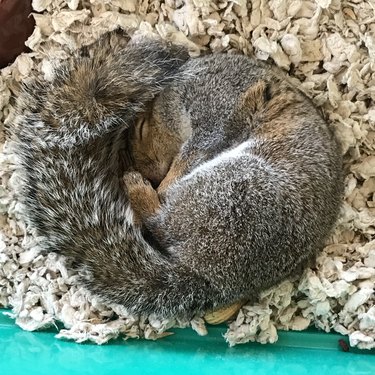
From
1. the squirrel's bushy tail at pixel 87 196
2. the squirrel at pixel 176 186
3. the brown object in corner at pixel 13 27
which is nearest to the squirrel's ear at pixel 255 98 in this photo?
the squirrel at pixel 176 186

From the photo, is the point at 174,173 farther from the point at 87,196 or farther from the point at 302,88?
the point at 302,88

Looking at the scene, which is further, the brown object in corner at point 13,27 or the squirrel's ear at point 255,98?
the brown object in corner at point 13,27

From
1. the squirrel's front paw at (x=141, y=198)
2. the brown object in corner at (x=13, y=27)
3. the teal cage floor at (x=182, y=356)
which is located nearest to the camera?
the teal cage floor at (x=182, y=356)

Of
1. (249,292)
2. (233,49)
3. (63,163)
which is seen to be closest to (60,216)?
(63,163)

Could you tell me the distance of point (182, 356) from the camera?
110 inches

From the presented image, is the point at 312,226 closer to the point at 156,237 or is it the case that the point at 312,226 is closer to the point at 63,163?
the point at 156,237

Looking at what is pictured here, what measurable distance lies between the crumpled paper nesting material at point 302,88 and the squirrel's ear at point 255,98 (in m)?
0.29

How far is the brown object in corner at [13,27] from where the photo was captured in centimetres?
312

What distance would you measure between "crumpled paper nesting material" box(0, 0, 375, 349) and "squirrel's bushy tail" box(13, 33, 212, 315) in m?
0.16

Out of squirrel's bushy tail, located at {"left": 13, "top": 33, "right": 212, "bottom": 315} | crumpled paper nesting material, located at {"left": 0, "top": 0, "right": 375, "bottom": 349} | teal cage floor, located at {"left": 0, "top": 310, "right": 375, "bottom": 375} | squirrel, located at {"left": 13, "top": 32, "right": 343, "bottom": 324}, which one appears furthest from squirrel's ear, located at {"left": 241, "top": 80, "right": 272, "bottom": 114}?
teal cage floor, located at {"left": 0, "top": 310, "right": 375, "bottom": 375}

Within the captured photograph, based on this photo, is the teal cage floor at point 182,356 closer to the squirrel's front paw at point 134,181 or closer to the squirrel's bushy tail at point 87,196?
the squirrel's bushy tail at point 87,196

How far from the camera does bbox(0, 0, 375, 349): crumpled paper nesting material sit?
113 inches

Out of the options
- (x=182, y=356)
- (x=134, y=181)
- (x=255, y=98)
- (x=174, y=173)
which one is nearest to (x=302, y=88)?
(x=255, y=98)

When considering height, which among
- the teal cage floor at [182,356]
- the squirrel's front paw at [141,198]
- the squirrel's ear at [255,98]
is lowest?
the teal cage floor at [182,356]
